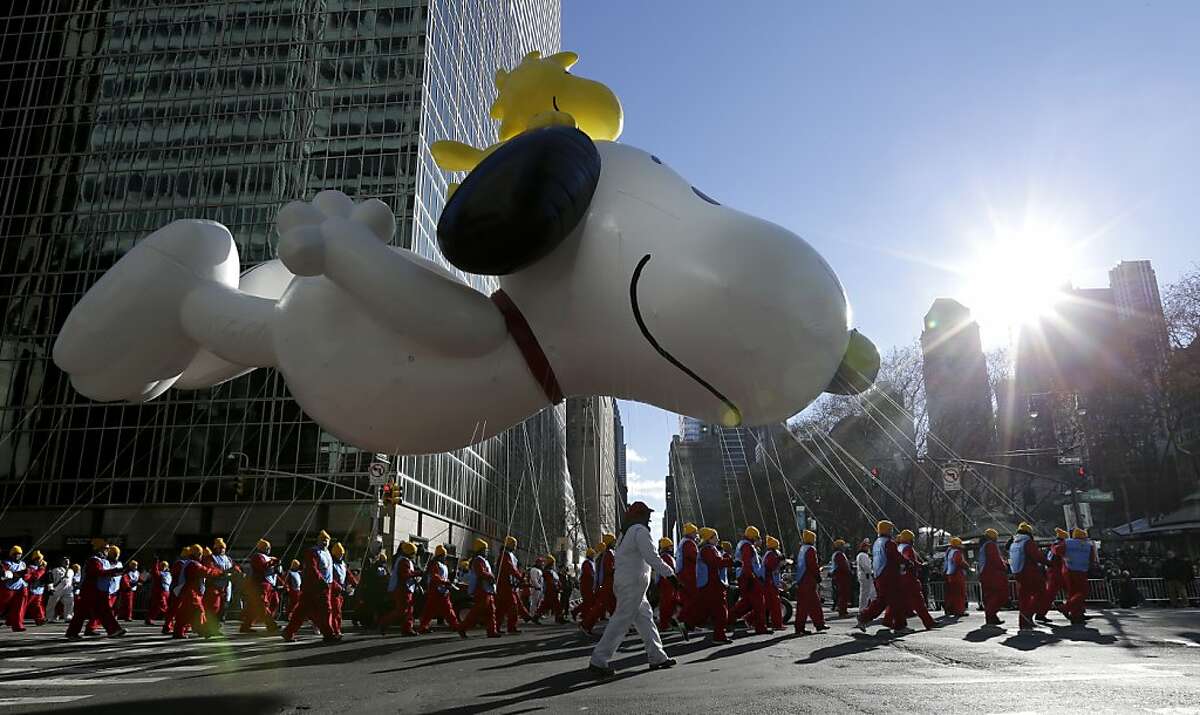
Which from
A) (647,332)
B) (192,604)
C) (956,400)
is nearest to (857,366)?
(647,332)

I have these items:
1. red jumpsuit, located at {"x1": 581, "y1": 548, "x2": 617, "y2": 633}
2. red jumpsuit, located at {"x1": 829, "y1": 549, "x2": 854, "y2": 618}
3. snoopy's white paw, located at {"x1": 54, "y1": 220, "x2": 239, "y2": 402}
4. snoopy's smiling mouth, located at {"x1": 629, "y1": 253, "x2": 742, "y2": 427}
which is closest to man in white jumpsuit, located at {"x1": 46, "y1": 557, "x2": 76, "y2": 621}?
red jumpsuit, located at {"x1": 581, "y1": 548, "x2": 617, "y2": 633}

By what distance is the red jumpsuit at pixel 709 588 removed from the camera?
1189cm

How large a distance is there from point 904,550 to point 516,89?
11.9 m

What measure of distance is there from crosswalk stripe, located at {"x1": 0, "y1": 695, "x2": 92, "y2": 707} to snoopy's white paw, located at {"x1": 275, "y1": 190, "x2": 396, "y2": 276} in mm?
4998

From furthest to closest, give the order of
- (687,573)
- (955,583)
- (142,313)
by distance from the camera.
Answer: (955,583) → (687,573) → (142,313)

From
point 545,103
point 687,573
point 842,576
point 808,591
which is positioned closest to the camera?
point 545,103

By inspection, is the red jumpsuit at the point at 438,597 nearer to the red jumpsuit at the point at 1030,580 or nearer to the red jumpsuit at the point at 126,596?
the red jumpsuit at the point at 126,596

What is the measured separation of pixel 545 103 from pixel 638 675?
207 inches

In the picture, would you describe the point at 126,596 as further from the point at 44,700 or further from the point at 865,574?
the point at 865,574

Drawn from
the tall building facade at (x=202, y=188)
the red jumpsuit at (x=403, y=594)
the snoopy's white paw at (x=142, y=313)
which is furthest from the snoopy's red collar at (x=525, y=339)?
the tall building facade at (x=202, y=188)

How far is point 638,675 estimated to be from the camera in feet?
23.9

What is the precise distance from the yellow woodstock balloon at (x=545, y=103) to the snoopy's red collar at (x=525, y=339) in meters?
0.81

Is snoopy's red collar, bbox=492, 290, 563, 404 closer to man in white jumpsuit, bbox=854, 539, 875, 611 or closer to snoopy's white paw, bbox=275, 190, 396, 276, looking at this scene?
snoopy's white paw, bbox=275, 190, 396, 276

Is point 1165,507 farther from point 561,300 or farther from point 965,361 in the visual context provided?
point 561,300
